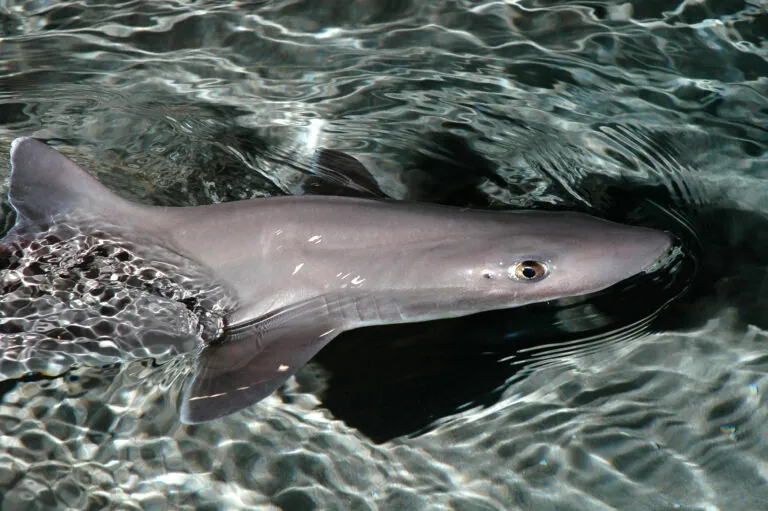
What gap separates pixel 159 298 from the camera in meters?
3.22

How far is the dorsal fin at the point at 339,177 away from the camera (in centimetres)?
383

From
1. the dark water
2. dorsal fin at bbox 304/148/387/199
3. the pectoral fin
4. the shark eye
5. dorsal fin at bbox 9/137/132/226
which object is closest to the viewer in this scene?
the pectoral fin

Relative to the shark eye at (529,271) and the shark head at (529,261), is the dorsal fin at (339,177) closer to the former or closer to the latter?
the shark head at (529,261)

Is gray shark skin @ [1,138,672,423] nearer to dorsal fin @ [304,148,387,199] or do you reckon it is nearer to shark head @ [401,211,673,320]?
shark head @ [401,211,673,320]

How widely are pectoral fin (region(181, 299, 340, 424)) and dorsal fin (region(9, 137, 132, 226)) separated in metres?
0.69

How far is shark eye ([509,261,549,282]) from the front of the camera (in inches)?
121

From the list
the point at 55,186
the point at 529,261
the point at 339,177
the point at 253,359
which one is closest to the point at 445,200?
the point at 339,177

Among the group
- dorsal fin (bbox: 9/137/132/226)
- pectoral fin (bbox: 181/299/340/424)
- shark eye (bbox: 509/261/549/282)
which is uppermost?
dorsal fin (bbox: 9/137/132/226)

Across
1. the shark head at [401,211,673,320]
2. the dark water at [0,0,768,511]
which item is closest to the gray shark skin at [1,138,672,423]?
the shark head at [401,211,673,320]

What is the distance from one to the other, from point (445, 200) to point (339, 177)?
51cm

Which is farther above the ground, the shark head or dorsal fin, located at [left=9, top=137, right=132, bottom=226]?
dorsal fin, located at [left=9, top=137, right=132, bottom=226]

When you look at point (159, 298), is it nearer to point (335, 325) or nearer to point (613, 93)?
point (335, 325)

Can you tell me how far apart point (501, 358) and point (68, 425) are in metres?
1.67

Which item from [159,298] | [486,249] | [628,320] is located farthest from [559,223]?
[159,298]
